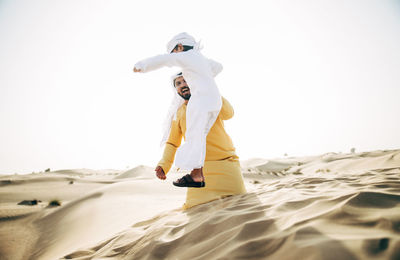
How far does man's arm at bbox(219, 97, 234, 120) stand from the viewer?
9.55 feet

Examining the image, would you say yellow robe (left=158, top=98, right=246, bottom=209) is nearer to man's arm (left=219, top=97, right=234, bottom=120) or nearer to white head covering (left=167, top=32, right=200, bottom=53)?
man's arm (left=219, top=97, right=234, bottom=120)

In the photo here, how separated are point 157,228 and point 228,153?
4.04 feet

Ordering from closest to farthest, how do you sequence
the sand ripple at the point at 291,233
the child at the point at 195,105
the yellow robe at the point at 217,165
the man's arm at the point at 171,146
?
the sand ripple at the point at 291,233 → the child at the point at 195,105 → the yellow robe at the point at 217,165 → the man's arm at the point at 171,146

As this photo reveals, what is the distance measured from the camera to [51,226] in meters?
4.25

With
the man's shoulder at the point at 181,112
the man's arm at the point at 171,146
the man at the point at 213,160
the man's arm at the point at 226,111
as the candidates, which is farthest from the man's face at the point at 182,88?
the man's arm at the point at 226,111

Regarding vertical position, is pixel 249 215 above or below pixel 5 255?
above

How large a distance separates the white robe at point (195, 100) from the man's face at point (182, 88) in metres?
0.44

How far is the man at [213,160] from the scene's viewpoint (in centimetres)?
267

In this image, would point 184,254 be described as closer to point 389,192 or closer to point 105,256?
point 105,256

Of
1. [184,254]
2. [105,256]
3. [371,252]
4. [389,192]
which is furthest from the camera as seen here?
[105,256]

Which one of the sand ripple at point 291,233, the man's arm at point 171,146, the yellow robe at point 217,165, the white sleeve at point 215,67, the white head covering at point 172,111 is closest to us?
the sand ripple at point 291,233

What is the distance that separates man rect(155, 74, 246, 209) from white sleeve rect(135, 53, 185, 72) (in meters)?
0.57

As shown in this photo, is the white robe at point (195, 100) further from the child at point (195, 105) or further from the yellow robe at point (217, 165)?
the yellow robe at point (217, 165)

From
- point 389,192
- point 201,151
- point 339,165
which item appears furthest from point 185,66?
point 339,165
